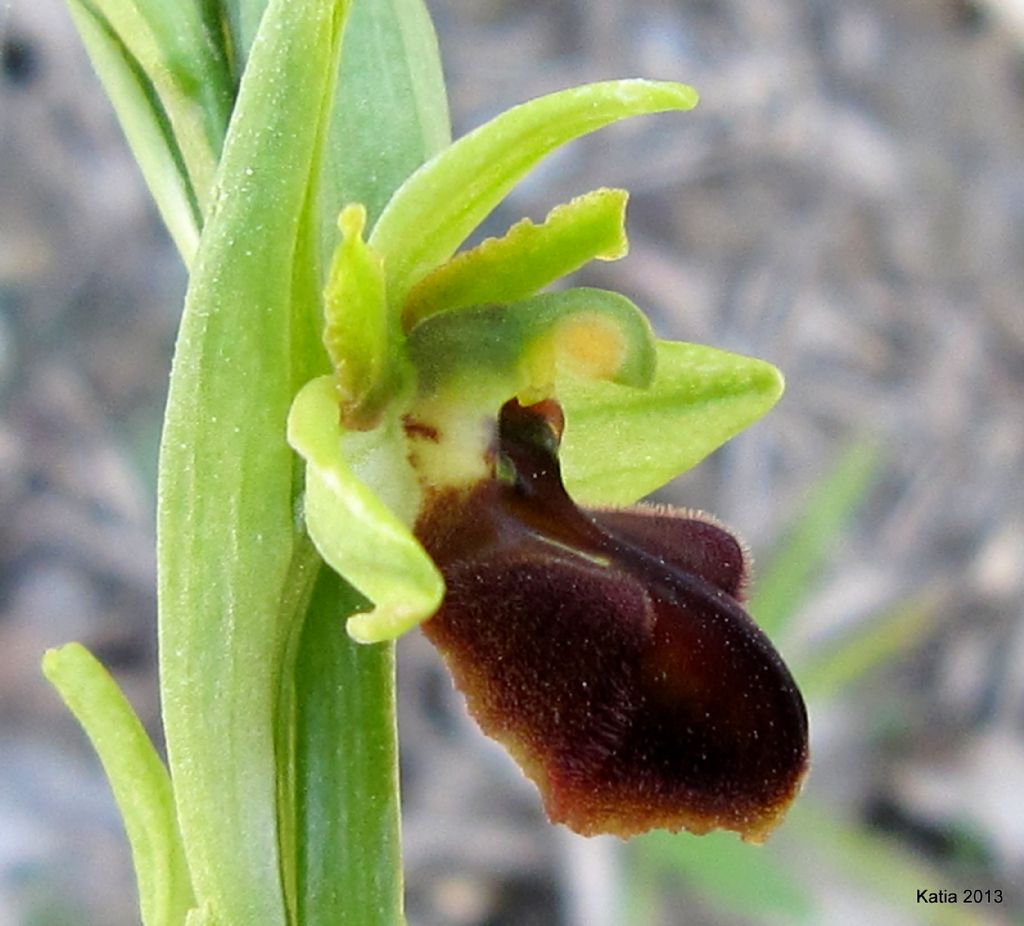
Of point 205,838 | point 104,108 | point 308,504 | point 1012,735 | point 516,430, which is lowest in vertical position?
point 205,838

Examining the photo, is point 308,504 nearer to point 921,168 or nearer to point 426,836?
point 426,836

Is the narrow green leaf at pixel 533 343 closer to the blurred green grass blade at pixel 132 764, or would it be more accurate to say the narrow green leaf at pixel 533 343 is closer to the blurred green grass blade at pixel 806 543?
the blurred green grass blade at pixel 132 764

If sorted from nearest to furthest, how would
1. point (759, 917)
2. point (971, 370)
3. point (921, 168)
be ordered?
point (759, 917) < point (971, 370) < point (921, 168)

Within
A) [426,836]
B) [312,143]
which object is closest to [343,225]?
[312,143]

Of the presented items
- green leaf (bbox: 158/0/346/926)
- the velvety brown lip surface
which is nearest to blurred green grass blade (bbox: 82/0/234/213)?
green leaf (bbox: 158/0/346/926)

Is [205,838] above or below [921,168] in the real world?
below

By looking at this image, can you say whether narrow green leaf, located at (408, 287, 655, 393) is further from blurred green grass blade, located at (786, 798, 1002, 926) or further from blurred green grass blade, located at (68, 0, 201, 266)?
blurred green grass blade, located at (786, 798, 1002, 926)

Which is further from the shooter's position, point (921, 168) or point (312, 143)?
point (921, 168)
